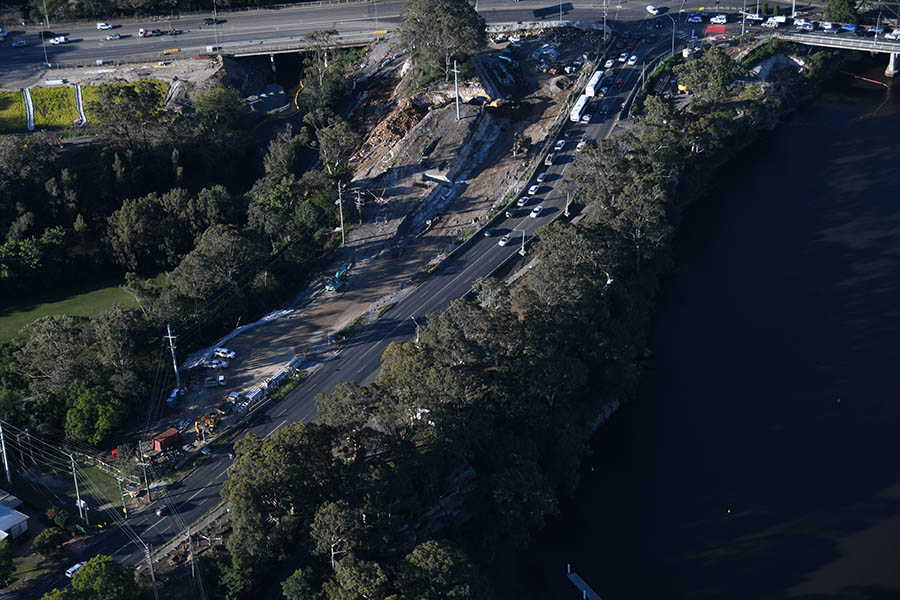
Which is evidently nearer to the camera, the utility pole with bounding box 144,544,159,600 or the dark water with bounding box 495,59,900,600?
the utility pole with bounding box 144,544,159,600

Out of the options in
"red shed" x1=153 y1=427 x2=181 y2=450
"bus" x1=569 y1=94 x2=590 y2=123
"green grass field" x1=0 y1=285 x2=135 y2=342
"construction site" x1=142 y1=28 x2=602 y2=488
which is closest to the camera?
"red shed" x1=153 y1=427 x2=181 y2=450

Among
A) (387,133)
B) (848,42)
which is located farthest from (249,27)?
(848,42)

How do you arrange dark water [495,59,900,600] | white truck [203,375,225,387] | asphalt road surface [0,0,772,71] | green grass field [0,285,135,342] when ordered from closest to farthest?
dark water [495,59,900,600]
white truck [203,375,225,387]
green grass field [0,285,135,342]
asphalt road surface [0,0,772,71]

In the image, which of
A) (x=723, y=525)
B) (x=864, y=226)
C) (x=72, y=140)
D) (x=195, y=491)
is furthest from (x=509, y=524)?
(x=72, y=140)

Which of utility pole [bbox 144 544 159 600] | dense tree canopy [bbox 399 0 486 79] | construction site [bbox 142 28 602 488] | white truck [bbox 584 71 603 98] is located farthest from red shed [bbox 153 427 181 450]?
white truck [bbox 584 71 603 98]

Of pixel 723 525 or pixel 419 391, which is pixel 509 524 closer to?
pixel 419 391

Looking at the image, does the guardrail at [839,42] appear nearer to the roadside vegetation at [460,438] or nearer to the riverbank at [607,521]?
the roadside vegetation at [460,438]

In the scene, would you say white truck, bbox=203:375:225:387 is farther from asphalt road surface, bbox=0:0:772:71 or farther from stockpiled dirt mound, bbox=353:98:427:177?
asphalt road surface, bbox=0:0:772:71
